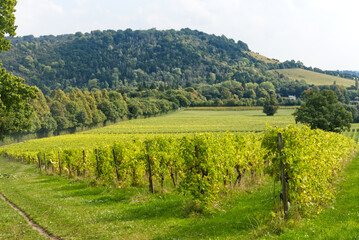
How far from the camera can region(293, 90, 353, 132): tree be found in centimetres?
5859

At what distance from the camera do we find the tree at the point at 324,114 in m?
58.6

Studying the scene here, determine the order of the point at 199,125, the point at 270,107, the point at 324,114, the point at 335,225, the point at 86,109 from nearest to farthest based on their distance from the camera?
the point at 335,225 → the point at 324,114 → the point at 199,125 → the point at 86,109 → the point at 270,107

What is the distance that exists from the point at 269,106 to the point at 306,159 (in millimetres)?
126141

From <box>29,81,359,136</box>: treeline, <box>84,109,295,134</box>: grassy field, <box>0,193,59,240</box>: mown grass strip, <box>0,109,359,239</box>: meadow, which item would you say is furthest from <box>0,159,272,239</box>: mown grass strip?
<box>29,81,359,136</box>: treeline

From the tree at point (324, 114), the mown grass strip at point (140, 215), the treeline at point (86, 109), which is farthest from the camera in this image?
the treeline at point (86, 109)

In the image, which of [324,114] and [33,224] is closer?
[33,224]

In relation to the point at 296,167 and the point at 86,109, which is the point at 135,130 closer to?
the point at 86,109

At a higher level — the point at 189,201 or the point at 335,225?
the point at 335,225

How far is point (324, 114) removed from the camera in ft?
194

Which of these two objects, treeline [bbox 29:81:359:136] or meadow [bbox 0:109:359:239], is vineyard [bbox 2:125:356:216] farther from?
treeline [bbox 29:81:359:136]

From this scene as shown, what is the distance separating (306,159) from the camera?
37.0 ft

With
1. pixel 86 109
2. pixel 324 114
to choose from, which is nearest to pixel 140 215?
pixel 324 114

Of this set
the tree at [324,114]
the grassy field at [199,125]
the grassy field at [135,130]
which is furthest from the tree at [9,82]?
the grassy field at [199,125]

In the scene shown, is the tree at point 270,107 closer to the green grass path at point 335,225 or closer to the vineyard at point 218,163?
the vineyard at point 218,163
